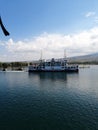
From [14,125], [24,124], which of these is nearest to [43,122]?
[24,124]

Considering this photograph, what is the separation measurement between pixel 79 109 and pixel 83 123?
251 inches

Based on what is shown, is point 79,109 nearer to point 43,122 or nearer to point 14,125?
point 43,122

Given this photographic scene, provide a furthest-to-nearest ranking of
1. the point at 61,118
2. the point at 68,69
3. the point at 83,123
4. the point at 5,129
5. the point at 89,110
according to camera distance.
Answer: the point at 68,69 → the point at 89,110 → the point at 61,118 → the point at 83,123 → the point at 5,129

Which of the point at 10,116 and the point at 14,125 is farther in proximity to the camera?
the point at 10,116

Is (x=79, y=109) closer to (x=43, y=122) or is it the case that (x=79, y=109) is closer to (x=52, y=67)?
(x=43, y=122)

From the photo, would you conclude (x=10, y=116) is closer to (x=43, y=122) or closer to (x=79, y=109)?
(x=43, y=122)

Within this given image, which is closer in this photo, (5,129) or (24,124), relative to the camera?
(5,129)

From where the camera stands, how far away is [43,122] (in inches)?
917

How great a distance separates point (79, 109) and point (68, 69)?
110389mm

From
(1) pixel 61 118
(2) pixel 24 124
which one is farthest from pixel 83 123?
(2) pixel 24 124

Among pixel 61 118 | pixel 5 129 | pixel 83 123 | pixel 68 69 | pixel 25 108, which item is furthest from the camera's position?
pixel 68 69

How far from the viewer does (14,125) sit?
2228cm

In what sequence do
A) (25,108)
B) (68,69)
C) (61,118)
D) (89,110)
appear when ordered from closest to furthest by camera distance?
(61,118) < (89,110) < (25,108) < (68,69)

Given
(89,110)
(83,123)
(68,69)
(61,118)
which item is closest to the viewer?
(83,123)
